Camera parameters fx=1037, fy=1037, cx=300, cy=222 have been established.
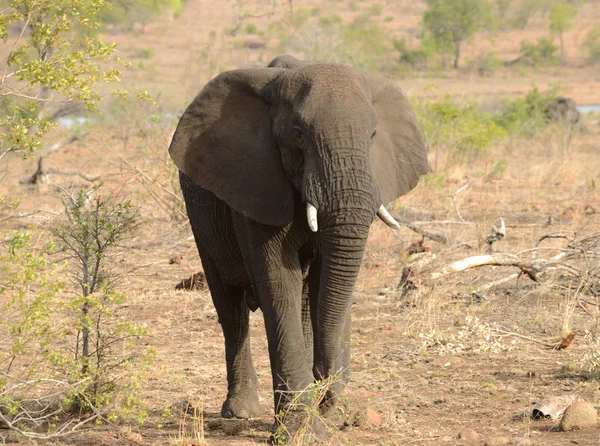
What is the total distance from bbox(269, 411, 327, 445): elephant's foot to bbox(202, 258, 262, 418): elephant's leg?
0.75 metres

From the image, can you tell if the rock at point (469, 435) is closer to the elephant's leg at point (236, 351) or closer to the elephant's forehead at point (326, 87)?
the elephant's leg at point (236, 351)

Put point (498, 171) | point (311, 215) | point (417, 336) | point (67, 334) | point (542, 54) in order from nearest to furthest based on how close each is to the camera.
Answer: point (311, 215), point (67, 334), point (417, 336), point (498, 171), point (542, 54)

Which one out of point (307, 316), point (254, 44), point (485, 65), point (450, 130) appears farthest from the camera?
point (254, 44)

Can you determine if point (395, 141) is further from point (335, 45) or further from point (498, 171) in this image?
point (335, 45)

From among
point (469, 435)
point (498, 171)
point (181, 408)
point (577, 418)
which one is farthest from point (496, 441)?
point (498, 171)

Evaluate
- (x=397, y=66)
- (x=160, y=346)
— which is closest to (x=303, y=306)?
(x=160, y=346)

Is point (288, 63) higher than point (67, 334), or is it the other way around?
point (288, 63)

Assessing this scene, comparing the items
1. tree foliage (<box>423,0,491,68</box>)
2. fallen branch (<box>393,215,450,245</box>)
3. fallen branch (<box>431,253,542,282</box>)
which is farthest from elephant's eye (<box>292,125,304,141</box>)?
tree foliage (<box>423,0,491,68</box>)

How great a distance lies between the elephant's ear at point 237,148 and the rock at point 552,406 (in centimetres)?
188

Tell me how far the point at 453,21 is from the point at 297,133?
40.8 metres

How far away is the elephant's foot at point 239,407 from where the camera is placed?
6.27 m

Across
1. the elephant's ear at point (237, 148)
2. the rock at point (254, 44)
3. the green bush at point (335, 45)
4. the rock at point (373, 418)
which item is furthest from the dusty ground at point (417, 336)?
the rock at point (254, 44)

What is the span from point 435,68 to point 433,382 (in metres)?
36.0

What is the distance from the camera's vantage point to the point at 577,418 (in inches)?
222
